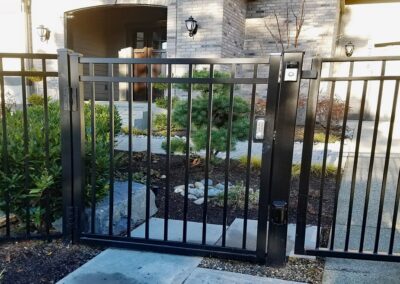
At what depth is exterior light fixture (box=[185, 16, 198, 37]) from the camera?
805 cm

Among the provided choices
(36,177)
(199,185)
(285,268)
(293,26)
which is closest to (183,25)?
(293,26)

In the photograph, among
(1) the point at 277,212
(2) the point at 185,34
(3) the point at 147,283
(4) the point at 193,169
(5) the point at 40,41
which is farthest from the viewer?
(5) the point at 40,41

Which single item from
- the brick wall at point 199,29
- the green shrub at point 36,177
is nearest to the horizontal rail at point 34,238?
the green shrub at point 36,177

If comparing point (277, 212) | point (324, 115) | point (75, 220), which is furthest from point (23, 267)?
point (324, 115)

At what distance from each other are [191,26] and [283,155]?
255 inches

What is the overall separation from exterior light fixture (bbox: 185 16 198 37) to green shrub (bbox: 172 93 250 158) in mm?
3685

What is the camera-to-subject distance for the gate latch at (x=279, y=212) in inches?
90.4

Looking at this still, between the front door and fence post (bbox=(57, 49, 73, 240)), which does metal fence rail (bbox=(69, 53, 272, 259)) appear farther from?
the front door

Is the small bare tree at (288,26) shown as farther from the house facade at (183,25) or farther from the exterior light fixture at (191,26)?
the exterior light fixture at (191,26)

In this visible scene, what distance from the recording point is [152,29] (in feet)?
37.7

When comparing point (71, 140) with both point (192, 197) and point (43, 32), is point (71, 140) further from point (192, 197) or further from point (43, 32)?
point (43, 32)

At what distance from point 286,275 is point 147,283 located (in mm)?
879

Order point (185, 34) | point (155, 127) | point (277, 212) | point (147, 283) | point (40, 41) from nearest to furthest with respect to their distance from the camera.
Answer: point (147, 283) < point (277, 212) < point (155, 127) < point (185, 34) < point (40, 41)

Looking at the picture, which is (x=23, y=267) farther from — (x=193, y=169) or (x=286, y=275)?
(x=193, y=169)
